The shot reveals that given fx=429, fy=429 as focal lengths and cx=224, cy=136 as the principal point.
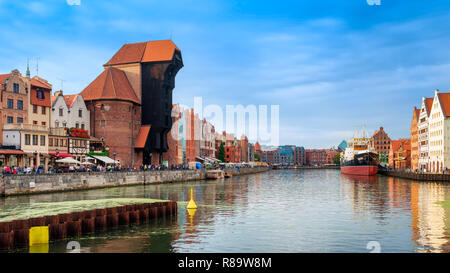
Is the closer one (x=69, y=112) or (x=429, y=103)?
(x=69, y=112)

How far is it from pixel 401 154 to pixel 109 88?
13436cm

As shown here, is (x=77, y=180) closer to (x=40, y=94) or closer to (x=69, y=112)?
(x=40, y=94)

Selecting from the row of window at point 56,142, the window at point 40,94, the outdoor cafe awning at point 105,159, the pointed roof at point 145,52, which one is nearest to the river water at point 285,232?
the row of window at point 56,142

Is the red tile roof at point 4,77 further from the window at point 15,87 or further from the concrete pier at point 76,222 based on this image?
the concrete pier at point 76,222

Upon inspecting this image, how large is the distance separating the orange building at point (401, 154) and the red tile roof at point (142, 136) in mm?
117360

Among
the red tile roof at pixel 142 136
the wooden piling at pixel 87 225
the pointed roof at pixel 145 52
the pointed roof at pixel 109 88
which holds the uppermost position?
the pointed roof at pixel 145 52

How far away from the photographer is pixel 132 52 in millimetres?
102562

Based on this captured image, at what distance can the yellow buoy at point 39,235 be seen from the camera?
73.3 ft

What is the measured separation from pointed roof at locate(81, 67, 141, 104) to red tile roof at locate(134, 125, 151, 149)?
6.10 m

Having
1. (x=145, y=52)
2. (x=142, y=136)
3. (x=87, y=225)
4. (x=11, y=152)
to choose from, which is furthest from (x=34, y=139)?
(x=87, y=225)

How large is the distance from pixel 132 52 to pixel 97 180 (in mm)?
46550

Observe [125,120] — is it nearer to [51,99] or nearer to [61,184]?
[51,99]

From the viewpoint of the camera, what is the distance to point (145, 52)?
3991 inches
